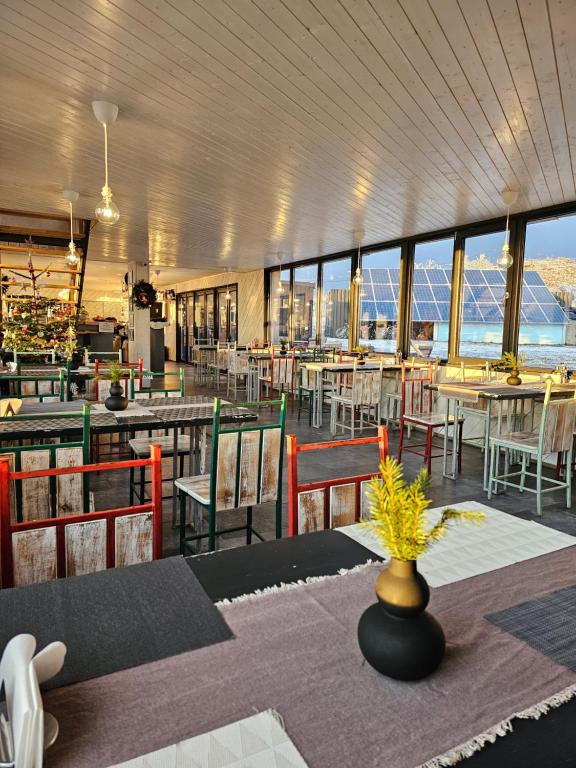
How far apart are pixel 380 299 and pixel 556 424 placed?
5.12m

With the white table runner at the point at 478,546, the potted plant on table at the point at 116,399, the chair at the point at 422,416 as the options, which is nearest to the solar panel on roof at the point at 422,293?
the chair at the point at 422,416

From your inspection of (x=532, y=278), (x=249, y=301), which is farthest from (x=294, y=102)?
(x=249, y=301)

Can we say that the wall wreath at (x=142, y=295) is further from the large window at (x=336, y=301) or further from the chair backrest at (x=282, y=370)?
the chair backrest at (x=282, y=370)

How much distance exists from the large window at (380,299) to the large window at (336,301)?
0.52m

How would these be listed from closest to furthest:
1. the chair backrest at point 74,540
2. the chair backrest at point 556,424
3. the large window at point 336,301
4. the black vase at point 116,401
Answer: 1. the chair backrest at point 74,540
2. the black vase at point 116,401
3. the chair backrest at point 556,424
4. the large window at point 336,301

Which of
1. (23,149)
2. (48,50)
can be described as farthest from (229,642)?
(23,149)

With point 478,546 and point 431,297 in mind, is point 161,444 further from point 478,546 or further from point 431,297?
point 431,297

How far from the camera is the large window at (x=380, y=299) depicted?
27.5 feet

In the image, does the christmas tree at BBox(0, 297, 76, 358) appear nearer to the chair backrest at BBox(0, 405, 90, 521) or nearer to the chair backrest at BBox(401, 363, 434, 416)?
the chair backrest at BBox(401, 363, 434, 416)

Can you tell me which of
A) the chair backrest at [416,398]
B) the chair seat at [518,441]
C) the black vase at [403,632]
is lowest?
the chair seat at [518,441]

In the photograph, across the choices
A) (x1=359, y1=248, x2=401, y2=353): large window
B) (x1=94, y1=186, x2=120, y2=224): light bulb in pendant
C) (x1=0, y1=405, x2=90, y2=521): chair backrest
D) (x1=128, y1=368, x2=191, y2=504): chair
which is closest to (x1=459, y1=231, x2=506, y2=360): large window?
(x1=359, y1=248, x2=401, y2=353): large window

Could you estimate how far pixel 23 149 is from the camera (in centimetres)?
428

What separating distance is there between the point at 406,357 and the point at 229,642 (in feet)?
24.6

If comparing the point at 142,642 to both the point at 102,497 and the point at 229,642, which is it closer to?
the point at 229,642
